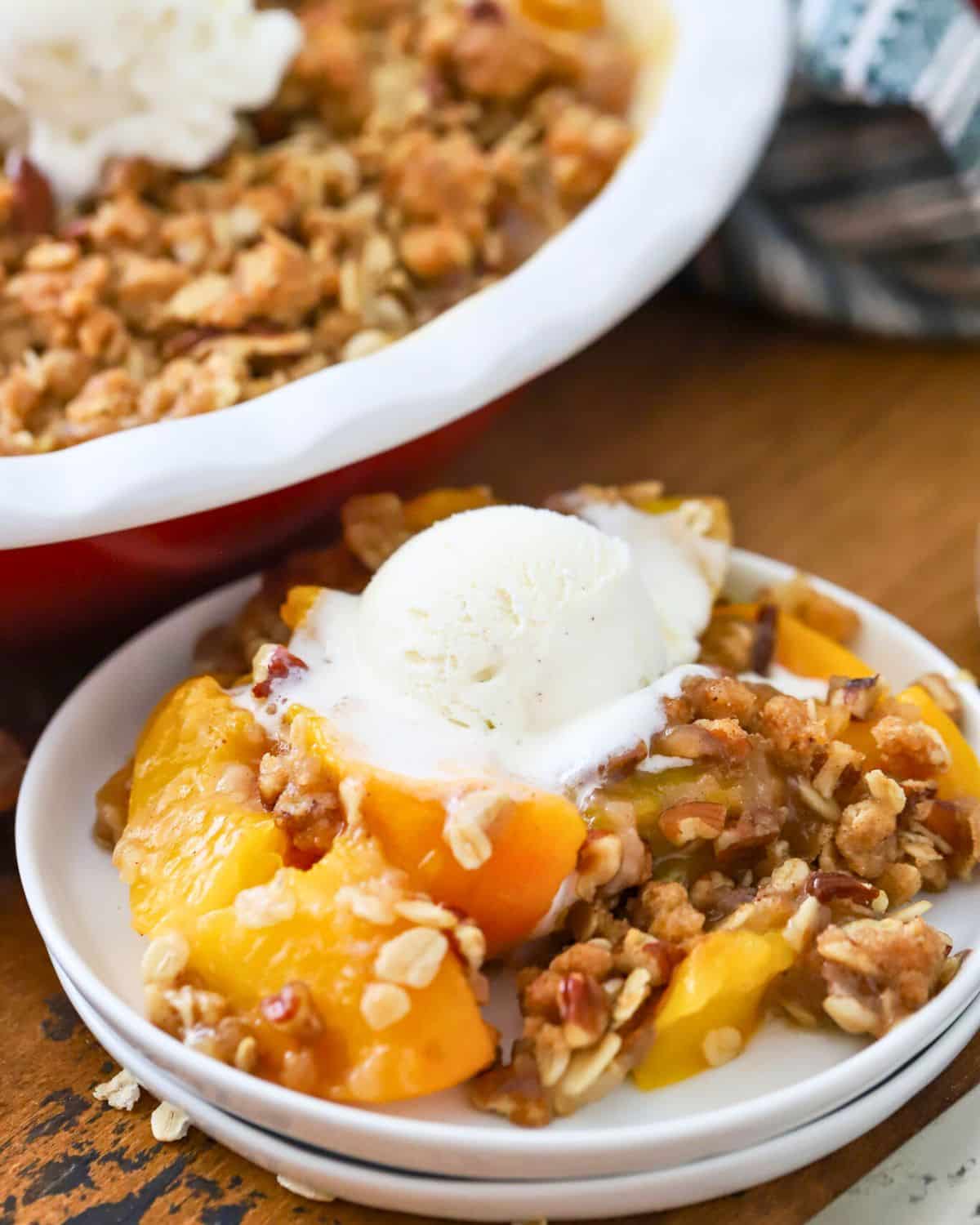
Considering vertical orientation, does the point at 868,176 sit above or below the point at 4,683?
above

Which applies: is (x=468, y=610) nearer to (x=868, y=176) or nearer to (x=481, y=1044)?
(x=481, y=1044)

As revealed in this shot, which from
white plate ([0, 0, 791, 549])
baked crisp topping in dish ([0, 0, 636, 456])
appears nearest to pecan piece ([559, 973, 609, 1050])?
white plate ([0, 0, 791, 549])

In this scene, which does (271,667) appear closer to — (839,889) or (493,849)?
(493,849)

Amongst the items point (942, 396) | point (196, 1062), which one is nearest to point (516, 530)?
point (196, 1062)

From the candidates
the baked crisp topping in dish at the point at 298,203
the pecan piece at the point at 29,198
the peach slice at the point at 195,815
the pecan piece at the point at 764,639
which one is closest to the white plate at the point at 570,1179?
the peach slice at the point at 195,815

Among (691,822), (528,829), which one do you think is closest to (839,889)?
(691,822)

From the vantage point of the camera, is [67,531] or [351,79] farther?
[351,79]
